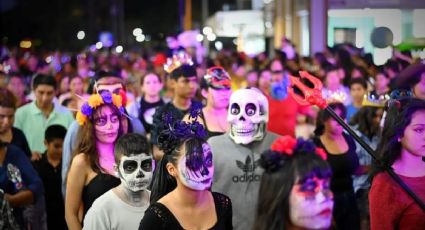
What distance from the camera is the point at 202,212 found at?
4.69 m

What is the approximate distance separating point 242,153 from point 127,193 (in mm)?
1225

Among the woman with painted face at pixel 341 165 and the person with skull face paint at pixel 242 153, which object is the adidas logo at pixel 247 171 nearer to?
the person with skull face paint at pixel 242 153

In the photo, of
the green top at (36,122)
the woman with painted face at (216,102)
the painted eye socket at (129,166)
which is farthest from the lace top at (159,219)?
the green top at (36,122)

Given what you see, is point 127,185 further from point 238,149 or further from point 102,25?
point 102,25

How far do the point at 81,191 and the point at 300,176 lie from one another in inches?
107

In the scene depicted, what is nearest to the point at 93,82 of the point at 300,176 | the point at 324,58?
the point at 300,176

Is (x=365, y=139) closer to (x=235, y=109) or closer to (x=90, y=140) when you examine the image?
(x=235, y=109)

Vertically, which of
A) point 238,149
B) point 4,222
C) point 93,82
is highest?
point 93,82

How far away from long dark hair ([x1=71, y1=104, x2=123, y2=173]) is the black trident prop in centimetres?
170

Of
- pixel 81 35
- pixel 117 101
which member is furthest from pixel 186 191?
pixel 81 35

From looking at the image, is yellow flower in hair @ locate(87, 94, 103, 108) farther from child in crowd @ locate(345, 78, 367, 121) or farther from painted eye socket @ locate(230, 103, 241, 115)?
child in crowd @ locate(345, 78, 367, 121)

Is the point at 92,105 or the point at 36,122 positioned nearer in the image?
the point at 92,105

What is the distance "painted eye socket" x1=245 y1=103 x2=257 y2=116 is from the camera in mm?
6512

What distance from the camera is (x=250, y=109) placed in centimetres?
653
